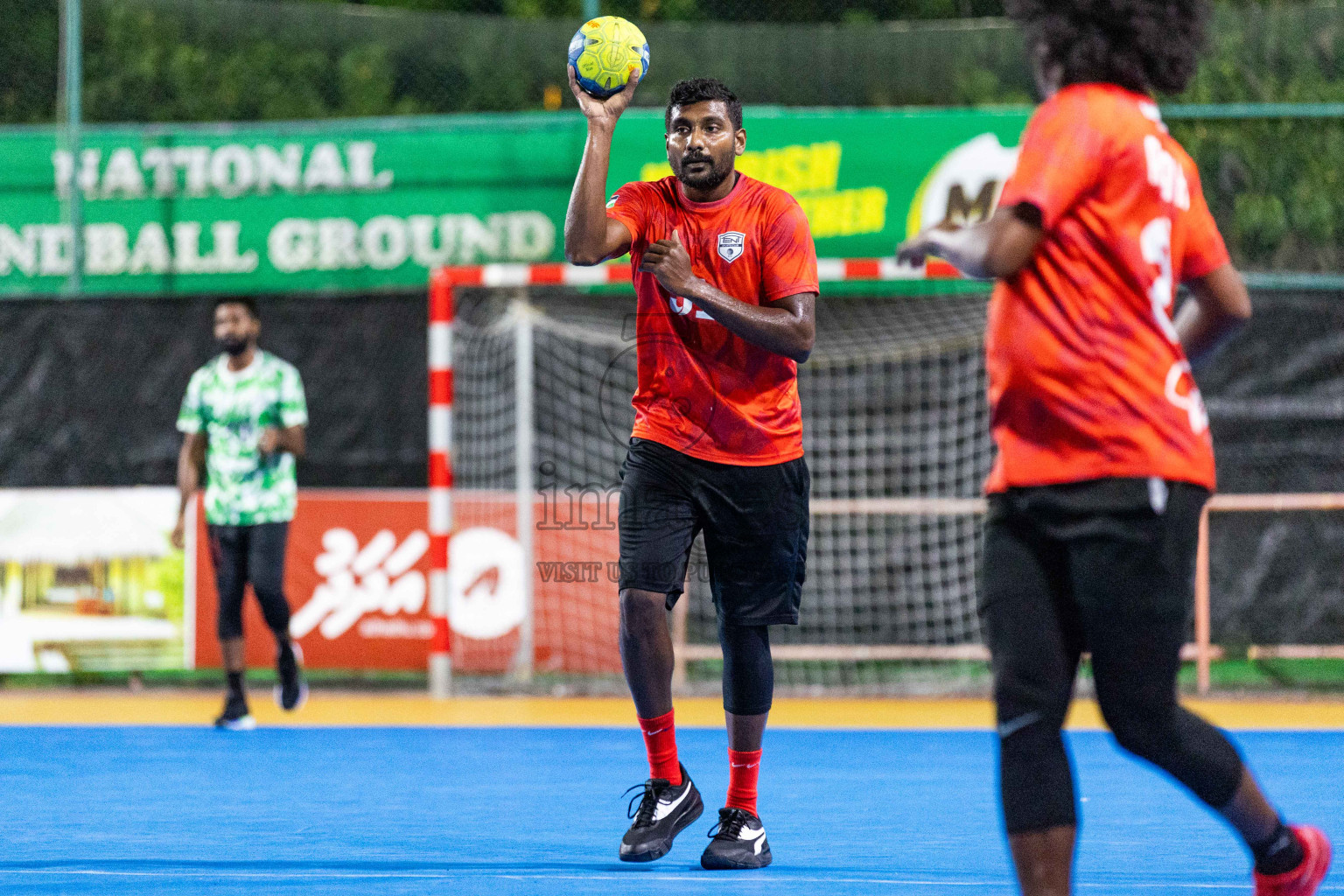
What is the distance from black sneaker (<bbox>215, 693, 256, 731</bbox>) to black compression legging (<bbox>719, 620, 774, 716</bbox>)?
4205 millimetres

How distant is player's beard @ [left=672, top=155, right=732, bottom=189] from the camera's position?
459 cm

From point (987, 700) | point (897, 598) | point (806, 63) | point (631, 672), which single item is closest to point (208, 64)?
point (806, 63)

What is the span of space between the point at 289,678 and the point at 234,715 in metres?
0.34

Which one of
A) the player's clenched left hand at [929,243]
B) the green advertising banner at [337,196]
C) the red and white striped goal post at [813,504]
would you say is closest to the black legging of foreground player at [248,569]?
the red and white striped goal post at [813,504]

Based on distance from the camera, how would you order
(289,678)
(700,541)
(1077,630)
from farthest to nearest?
(700,541), (289,678), (1077,630)

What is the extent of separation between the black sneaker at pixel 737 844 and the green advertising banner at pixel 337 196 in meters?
6.28

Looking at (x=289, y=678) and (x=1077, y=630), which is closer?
(x=1077, y=630)

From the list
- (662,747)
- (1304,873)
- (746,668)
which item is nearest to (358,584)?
(662,747)

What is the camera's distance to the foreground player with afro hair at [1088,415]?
9.61 ft

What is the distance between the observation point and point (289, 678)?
8.34m

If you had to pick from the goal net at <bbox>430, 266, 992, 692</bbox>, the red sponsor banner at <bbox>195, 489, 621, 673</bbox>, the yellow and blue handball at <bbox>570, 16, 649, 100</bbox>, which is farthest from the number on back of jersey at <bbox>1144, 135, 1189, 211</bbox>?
the red sponsor banner at <bbox>195, 489, 621, 673</bbox>

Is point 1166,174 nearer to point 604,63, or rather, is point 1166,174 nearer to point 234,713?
point 604,63

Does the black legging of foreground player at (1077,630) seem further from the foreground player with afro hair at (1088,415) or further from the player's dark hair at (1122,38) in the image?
the player's dark hair at (1122,38)

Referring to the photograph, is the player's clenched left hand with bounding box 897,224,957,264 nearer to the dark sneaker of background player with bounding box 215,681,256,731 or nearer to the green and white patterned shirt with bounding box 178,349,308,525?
the green and white patterned shirt with bounding box 178,349,308,525
